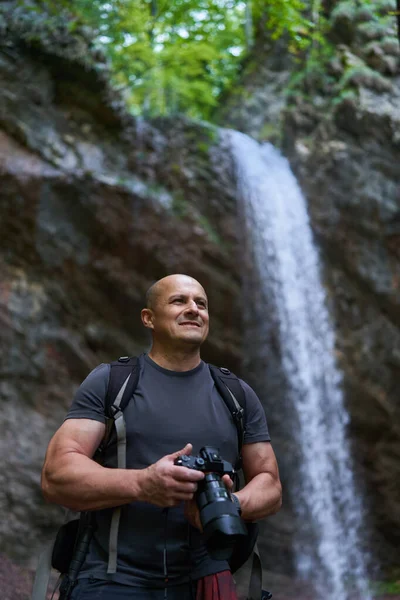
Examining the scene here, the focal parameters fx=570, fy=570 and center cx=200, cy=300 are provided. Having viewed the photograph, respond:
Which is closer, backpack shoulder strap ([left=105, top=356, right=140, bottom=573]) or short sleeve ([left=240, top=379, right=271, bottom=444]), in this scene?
backpack shoulder strap ([left=105, top=356, right=140, bottom=573])

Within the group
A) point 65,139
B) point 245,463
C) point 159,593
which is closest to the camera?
point 159,593

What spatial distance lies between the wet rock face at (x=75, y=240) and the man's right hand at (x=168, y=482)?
230 inches

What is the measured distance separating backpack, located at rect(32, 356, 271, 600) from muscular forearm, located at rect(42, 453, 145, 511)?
0.16 m

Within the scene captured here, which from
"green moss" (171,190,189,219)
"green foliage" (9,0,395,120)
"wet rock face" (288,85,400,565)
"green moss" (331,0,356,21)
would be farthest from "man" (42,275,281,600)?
"green moss" (331,0,356,21)

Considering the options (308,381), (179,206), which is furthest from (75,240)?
(308,381)

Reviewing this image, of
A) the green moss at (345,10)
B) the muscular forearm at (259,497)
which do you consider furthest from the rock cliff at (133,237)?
the muscular forearm at (259,497)

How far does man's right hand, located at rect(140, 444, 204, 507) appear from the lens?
6.63 feet

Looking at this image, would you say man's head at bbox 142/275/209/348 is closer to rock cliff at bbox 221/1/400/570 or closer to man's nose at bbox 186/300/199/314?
man's nose at bbox 186/300/199/314

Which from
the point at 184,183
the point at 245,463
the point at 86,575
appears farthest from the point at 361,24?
the point at 86,575

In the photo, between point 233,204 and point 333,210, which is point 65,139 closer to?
point 233,204

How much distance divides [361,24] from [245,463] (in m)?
10.8

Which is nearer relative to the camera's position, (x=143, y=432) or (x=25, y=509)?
(x=143, y=432)

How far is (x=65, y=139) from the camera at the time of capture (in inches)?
347

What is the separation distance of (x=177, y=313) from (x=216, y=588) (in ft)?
3.83
